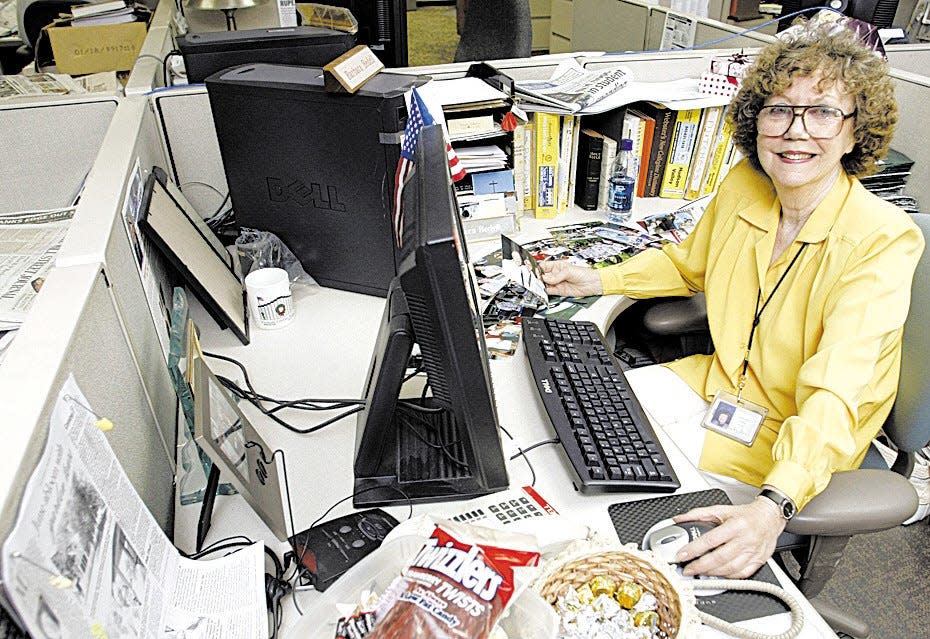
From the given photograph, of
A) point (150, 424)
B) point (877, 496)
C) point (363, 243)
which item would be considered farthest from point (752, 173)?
point (150, 424)

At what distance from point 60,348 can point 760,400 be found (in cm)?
118

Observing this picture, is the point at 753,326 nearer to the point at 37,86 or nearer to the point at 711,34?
the point at 711,34

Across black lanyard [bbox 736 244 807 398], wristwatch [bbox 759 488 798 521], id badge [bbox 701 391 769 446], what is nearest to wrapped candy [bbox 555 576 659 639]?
wristwatch [bbox 759 488 798 521]

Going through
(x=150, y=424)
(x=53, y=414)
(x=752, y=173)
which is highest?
(x=53, y=414)

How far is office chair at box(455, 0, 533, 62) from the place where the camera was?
2.69 metres

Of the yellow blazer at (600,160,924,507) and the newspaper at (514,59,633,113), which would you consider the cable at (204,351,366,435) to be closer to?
the yellow blazer at (600,160,924,507)

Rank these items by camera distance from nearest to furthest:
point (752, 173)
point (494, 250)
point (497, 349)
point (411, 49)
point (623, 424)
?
point (623, 424) < point (497, 349) < point (752, 173) < point (494, 250) < point (411, 49)

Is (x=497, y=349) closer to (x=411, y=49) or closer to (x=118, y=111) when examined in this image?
(x=118, y=111)

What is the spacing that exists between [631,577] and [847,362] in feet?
1.90

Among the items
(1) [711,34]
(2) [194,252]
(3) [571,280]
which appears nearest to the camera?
(2) [194,252]

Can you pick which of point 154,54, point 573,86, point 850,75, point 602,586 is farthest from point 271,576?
point 154,54

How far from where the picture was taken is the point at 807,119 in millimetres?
1168

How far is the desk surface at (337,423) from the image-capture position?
0.89m

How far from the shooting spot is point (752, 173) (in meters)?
1.38
